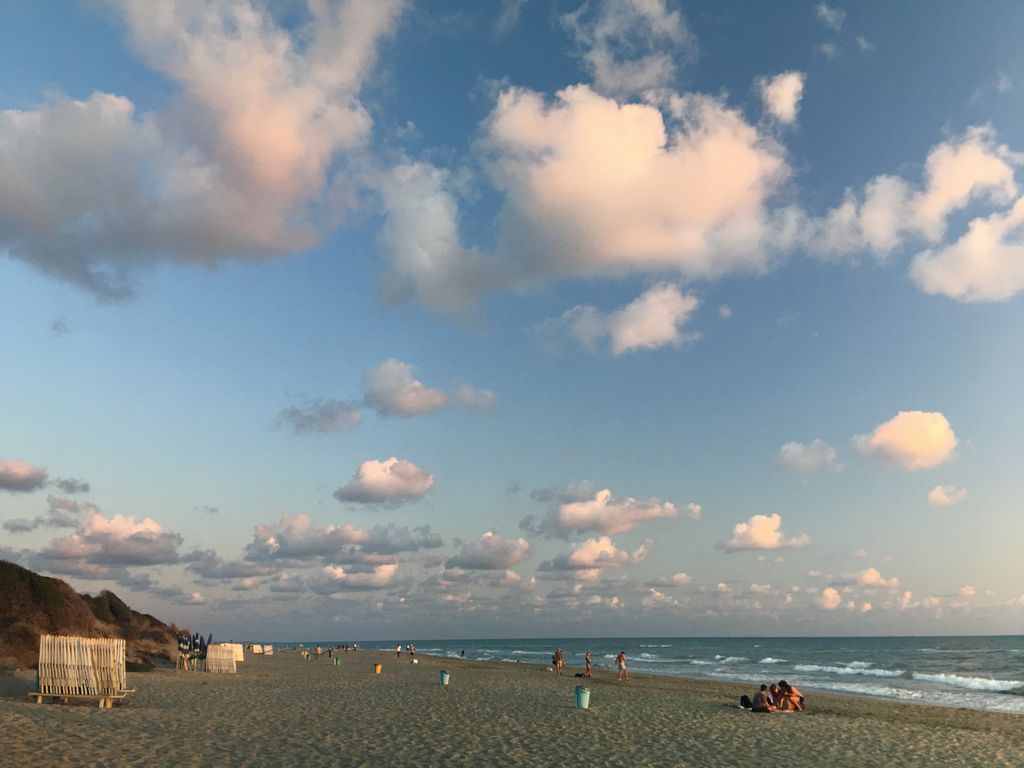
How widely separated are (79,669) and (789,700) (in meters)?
24.5

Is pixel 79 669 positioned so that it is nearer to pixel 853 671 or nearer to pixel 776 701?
pixel 776 701

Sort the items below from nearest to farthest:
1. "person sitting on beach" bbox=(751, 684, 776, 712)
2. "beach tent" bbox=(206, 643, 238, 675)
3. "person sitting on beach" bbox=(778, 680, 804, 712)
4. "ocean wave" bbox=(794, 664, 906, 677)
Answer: "person sitting on beach" bbox=(751, 684, 776, 712) < "person sitting on beach" bbox=(778, 680, 804, 712) < "beach tent" bbox=(206, 643, 238, 675) < "ocean wave" bbox=(794, 664, 906, 677)

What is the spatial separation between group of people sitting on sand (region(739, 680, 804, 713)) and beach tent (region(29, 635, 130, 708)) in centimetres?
2159

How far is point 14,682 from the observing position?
2720 centimetres

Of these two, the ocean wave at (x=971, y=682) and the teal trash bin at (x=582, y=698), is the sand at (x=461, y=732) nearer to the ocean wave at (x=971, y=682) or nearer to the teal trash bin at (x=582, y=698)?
the teal trash bin at (x=582, y=698)

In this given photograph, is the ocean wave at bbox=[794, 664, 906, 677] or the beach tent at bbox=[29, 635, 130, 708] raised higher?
the beach tent at bbox=[29, 635, 130, 708]

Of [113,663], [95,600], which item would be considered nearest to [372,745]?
[113,663]

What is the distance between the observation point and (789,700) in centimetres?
2688

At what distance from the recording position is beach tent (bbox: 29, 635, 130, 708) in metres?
21.1

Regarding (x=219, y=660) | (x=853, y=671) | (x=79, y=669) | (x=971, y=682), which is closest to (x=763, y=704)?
(x=79, y=669)

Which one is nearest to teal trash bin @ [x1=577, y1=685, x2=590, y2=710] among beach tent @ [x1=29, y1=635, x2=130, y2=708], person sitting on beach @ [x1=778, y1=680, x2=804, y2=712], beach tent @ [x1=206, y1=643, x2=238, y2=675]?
person sitting on beach @ [x1=778, y1=680, x2=804, y2=712]

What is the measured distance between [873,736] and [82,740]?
2145 centimetres

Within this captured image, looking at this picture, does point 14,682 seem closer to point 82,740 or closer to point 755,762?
point 82,740

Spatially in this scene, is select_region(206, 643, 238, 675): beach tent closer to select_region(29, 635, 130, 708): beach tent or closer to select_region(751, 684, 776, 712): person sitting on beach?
select_region(29, 635, 130, 708): beach tent
